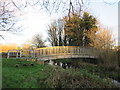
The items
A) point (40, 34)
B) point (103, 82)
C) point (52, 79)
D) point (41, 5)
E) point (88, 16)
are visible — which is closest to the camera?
point (41, 5)

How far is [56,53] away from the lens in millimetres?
16703

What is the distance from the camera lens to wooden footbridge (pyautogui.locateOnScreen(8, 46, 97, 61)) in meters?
13.1

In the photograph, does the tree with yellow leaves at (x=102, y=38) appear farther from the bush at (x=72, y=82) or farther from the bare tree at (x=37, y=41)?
the bare tree at (x=37, y=41)

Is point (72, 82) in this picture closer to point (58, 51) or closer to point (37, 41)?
point (58, 51)

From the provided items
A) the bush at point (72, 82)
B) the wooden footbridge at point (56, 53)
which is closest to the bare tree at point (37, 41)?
the wooden footbridge at point (56, 53)

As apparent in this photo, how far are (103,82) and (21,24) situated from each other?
7.70 meters

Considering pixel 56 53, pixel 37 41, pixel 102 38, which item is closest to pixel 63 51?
pixel 56 53

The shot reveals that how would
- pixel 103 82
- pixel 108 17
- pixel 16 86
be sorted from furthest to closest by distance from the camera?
pixel 108 17 → pixel 103 82 → pixel 16 86

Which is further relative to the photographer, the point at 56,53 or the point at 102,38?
the point at 102,38

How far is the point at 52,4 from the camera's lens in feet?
11.1

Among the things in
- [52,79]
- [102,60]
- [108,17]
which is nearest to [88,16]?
[102,60]

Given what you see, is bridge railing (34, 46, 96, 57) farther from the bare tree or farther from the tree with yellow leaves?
the bare tree

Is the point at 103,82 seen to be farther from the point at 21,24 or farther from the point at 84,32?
the point at 84,32

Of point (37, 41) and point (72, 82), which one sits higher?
point (37, 41)
